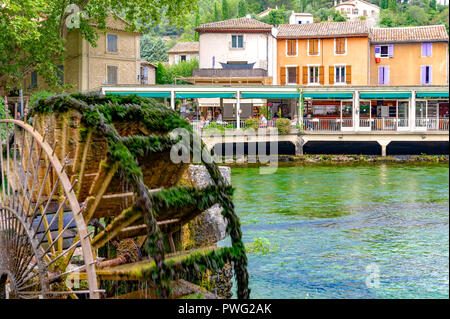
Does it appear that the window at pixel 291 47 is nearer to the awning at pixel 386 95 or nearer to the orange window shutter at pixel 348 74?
the orange window shutter at pixel 348 74

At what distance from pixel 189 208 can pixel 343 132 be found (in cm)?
3168

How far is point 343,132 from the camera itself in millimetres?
39781

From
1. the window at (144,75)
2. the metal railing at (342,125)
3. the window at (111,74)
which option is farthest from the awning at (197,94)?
the window at (144,75)

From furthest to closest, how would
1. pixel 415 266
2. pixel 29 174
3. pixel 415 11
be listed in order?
pixel 415 11 → pixel 415 266 → pixel 29 174

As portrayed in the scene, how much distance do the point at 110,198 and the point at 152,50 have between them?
73.7m

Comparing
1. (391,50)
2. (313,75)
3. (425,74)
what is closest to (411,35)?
(391,50)

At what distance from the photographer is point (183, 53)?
263ft

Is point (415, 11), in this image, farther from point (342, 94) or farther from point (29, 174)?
point (29, 174)

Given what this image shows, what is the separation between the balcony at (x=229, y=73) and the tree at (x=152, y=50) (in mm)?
28185

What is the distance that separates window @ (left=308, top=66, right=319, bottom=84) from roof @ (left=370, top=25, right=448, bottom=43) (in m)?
5.63

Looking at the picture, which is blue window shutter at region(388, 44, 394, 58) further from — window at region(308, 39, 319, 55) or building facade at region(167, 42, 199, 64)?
building facade at region(167, 42, 199, 64)

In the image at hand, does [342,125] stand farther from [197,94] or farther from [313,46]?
[313,46]

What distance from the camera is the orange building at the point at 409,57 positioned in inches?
2244
